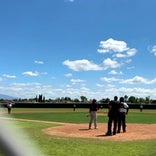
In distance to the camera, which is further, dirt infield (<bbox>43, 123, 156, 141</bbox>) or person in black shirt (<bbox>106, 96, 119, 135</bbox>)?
person in black shirt (<bbox>106, 96, 119, 135</bbox>)

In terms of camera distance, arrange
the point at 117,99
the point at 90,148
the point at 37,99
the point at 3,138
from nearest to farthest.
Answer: the point at 3,138 < the point at 90,148 < the point at 117,99 < the point at 37,99

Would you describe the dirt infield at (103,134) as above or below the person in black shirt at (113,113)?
below

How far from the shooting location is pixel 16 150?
74.0 inches

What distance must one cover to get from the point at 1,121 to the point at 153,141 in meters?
17.2

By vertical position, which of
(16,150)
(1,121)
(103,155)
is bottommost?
(103,155)

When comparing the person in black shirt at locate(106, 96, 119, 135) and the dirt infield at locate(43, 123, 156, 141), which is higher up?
the person in black shirt at locate(106, 96, 119, 135)

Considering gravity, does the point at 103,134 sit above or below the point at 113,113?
below

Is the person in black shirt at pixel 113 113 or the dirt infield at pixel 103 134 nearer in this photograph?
the dirt infield at pixel 103 134

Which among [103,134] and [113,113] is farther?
[103,134]

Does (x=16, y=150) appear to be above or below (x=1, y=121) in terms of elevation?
below

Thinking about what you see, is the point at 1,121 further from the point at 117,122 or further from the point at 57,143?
the point at 117,122

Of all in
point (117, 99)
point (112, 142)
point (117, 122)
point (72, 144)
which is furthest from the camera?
point (117, 122)

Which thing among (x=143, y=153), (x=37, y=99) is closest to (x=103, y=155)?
(x=143, y=153)

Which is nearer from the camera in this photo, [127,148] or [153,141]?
[127,148]
